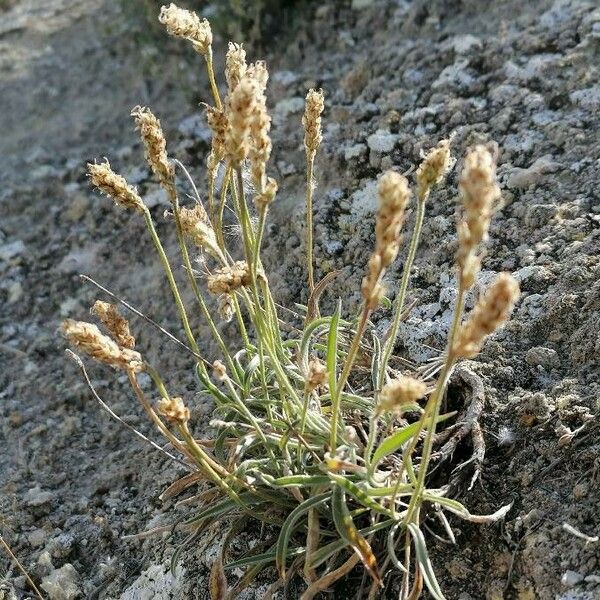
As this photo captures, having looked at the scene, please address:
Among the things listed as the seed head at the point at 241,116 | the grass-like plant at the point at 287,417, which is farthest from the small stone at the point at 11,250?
the seed head at the point at 241,116

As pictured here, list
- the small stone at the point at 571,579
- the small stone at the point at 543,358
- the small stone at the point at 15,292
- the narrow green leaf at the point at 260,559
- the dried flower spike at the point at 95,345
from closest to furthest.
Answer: the dried flower spike at the point at 95,345, the small stone at the point at 571,579, the narrow green leaf at the point at 260,559, the small stone at the point at 543,358, the small stone at the point at 15,292

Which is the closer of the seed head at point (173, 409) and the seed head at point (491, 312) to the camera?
the seed head at point (491, 312)

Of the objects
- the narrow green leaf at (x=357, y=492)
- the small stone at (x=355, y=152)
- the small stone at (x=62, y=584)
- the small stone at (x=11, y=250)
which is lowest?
the small stone at (x=62, y=584)

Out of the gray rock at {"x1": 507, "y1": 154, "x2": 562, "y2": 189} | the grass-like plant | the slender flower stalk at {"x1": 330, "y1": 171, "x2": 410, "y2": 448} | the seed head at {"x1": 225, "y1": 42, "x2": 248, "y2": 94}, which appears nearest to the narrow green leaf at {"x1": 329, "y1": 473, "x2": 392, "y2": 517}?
the grass-like plant

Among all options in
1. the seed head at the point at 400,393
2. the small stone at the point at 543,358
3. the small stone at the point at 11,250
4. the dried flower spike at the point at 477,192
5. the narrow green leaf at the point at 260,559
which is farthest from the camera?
the small stone at the point at 11,250

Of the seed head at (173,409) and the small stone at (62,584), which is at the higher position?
the seed head at (173,409)

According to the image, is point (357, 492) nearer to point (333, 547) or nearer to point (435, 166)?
point (333, 547)

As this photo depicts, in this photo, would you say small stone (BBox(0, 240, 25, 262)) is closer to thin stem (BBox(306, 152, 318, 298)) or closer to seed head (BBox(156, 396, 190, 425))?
thin stem (BBox(306, 152, 318, 298))

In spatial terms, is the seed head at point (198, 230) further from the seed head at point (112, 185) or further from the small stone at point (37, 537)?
the small stone at point (37, 537)
